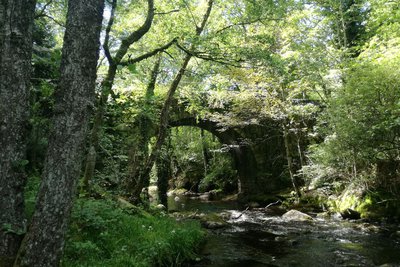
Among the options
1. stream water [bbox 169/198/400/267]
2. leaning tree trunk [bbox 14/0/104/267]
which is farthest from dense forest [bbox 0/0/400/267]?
stream water [bbox 169/198/400/267]

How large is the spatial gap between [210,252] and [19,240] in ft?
15.9

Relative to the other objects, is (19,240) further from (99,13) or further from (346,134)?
(346,134)

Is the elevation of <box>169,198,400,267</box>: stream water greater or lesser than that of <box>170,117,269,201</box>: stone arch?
lesser

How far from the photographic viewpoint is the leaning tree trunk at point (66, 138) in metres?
3.12

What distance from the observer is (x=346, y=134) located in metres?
10.8

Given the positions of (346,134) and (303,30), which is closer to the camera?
(346,134)

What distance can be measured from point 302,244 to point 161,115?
5.31 metres

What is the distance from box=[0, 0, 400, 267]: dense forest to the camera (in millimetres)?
3336

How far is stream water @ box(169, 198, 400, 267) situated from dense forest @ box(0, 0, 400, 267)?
887 mm

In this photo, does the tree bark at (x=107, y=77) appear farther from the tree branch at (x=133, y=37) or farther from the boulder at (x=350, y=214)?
the boulder at (x=350, y=214)

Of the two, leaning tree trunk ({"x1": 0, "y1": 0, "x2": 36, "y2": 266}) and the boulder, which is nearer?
leaning tree trunk ({"x1": 0, "y1": 0, "x2": 36, "y2": 266})

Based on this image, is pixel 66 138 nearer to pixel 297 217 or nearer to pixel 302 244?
pixel 302 244

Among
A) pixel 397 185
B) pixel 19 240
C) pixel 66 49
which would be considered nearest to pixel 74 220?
pixel 19 240

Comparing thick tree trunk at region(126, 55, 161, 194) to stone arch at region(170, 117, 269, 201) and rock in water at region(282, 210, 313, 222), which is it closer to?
rock in water at region(282, 210, 313, 222)
